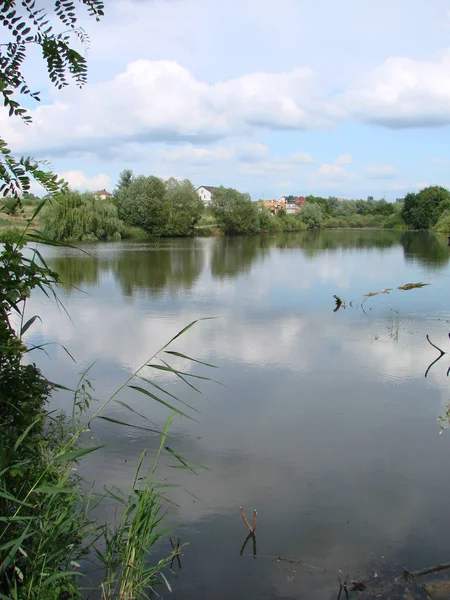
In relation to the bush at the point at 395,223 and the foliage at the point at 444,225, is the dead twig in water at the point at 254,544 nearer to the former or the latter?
the foliage at the point at 444,225

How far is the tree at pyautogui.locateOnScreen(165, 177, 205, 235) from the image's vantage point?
4694cm

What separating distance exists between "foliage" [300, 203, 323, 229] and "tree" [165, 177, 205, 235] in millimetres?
21511

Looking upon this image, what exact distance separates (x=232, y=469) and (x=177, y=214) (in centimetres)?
4320

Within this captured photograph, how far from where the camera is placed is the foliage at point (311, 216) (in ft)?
226


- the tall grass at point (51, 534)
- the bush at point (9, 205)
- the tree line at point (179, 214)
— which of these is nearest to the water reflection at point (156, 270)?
the tree line at point (179, 214)

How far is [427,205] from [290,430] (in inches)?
2662

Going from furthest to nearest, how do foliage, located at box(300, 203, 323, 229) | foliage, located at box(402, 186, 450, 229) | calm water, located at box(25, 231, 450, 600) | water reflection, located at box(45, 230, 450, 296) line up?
foliage, located at box(300, 203, 323, 229) < foliage, located at box(402, 186, 450, 229) < water reflection, located at box(45, 230, 450, 296) < calm water, located at box(25, 231, 450, 600)

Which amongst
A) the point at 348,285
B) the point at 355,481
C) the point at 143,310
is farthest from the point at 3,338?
the point at 348,285

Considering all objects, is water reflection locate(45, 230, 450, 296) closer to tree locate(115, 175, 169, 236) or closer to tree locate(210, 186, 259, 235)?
tree locate(115, 175, 169, 236)

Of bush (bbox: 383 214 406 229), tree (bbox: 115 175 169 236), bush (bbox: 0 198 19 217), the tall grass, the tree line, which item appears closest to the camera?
the tall grass

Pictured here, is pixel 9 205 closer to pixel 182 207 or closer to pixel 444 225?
pixel 182 207

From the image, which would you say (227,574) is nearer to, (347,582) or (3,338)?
(347,582)

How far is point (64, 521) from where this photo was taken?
9.30 feet

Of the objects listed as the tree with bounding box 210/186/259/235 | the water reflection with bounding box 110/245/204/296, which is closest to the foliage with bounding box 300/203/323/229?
the tree with bounding box 210/186/259/235
